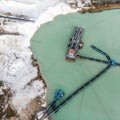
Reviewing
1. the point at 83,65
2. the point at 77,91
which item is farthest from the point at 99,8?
the point at 77,91

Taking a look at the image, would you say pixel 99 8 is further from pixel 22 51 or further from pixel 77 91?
pixel 77 91

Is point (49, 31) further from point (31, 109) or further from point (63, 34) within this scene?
→ point (31, 109)

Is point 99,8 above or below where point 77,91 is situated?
above

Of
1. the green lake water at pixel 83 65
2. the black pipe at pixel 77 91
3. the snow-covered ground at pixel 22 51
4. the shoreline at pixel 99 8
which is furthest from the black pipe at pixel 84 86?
the shoreline at pixel 99 8

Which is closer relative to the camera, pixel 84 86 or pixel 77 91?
pixel 77 91

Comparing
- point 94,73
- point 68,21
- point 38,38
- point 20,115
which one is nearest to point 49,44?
point 38,38

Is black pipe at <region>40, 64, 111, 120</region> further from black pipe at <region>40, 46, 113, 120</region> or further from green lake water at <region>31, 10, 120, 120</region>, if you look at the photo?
green lake water at <region>31, 10, 120, 120</region>

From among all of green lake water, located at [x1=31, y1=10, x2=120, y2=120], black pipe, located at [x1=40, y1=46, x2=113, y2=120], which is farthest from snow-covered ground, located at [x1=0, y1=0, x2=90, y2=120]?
black pipe, located at [x1=40, y1=46, x2=113, y2=120]
